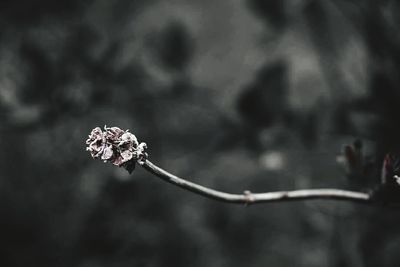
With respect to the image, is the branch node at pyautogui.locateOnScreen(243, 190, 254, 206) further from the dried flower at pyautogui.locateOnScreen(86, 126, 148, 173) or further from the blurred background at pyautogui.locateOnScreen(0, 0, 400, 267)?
the blurred background at pyautogui.locateOnScreen(0, 0, 400, 267)

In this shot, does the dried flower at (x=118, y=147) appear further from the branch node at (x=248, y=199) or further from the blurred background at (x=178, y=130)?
the blurred background at (x=178, y=130)

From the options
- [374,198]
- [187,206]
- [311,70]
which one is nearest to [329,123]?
[311,70]

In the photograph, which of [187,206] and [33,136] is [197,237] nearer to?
[187,206]

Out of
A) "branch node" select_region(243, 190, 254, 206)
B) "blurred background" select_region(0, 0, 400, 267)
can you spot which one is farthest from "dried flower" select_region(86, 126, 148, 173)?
"blurred background" select_region(0, 0, 400, 267)

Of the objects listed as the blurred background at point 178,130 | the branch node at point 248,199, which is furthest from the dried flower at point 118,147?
the blurred background at point 178,130

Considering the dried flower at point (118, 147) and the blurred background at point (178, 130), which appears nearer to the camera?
the dried flower at point (118, 147)

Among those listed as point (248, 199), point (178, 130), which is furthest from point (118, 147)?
point (178, 130)

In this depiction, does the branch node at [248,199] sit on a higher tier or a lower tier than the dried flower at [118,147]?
higher
